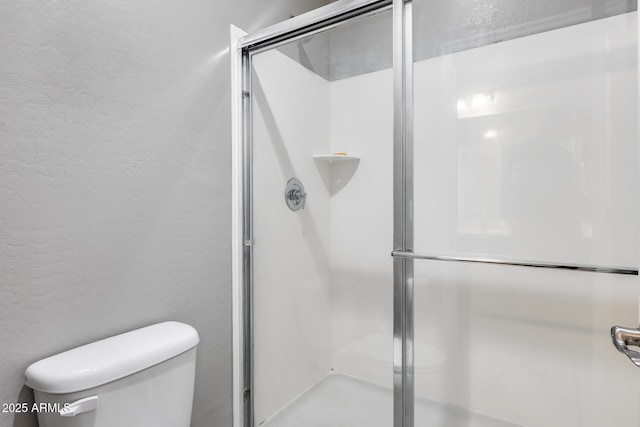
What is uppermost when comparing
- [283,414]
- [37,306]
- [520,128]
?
[520,128]

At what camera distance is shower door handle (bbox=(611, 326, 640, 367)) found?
60 centimetres

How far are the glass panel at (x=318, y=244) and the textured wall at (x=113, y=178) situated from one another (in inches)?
7.0

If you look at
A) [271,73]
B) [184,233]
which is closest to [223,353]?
[184,233]

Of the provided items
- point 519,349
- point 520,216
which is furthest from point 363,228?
point 519,349

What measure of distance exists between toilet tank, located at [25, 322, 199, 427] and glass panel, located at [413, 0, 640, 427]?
2.51 feet

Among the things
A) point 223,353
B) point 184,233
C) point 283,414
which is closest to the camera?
point 184,233

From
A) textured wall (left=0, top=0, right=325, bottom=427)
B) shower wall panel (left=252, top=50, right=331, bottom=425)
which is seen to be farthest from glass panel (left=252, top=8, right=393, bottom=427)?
textured wall (left=0, top=0, right=325, bottom=427)

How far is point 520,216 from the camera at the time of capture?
44.0 inches

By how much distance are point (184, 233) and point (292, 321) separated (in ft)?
2.01

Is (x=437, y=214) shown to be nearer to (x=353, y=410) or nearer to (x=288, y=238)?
(x=288, y=238)

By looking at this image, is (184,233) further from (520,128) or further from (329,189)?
(520,128)

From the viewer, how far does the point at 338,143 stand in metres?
1.47

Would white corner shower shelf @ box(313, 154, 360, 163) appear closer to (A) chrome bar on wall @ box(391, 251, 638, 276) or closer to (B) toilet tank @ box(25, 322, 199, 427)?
(A) chrome bar on wall @ box(391, 251, 638, 276)

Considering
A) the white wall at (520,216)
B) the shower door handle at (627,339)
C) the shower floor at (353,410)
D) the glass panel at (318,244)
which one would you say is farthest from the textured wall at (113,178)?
the shower door handle at (627,339)
